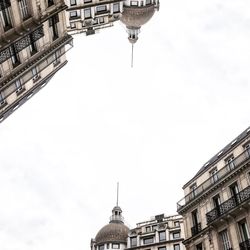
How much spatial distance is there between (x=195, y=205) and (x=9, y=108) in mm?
19491

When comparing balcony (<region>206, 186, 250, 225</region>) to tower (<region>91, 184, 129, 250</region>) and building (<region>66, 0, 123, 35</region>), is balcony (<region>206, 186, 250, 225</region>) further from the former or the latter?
tower (<region>91, 184, 129, 250</region>)

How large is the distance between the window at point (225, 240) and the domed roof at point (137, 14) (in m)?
41.2

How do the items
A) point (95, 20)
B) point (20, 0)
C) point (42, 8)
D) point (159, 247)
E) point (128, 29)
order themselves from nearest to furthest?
point (20, 0), point (42, 8), point (95, 20), point (159, 247), point (128, 29)

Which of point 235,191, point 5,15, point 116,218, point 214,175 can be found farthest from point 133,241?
point 5,15

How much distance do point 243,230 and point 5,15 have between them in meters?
24.2

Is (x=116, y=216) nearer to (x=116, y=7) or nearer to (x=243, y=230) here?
(x=116, y=7)

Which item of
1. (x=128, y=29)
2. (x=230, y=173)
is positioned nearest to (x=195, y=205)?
(x=230, y=173)

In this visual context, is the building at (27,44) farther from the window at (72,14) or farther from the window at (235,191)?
the window at (235,191)

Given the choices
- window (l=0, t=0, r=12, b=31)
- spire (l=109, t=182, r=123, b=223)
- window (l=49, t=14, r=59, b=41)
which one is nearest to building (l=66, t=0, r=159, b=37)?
window (l=49, t=14, r=59, b=41)

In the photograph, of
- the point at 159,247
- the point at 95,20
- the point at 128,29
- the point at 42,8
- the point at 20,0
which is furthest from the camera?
the point at 128,29

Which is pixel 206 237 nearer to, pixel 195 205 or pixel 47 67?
pixel 195 205

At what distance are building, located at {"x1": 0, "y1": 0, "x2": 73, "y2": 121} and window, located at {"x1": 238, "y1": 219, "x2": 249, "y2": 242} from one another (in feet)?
70.4

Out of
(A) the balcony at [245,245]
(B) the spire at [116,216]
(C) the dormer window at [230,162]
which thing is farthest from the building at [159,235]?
(A) the balcony at [245,245]

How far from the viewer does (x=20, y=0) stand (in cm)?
3042
